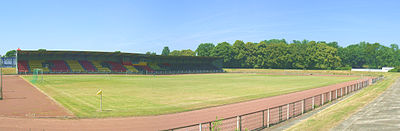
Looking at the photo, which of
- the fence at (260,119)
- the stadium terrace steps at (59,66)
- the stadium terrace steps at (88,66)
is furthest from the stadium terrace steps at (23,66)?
the fence at (260,119)

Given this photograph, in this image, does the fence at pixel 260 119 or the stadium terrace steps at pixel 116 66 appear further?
the stadium terrace steps at pixel 116 66

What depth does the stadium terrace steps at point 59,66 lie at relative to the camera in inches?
2854

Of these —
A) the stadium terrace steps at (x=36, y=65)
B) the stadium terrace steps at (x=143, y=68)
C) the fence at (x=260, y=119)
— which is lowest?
the fence at (x=260, y=119)

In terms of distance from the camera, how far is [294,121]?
47.6ft

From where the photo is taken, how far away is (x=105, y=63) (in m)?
85.6

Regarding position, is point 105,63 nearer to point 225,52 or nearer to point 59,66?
point 59,66

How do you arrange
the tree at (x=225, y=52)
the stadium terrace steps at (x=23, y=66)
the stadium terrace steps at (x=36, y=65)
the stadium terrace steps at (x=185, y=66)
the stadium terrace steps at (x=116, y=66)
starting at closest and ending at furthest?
1. the stadium terrace steps at (x=23, y=66)
2. the stadium terrace steps at (x=36, y=65)
3. the stadium terrace steps at (x=116, y=66)
4. the stadium terrace steps at (x=185, y=66)
5. the tree at (x=225, y=52)

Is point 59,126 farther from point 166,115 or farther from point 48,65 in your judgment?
point 48,65

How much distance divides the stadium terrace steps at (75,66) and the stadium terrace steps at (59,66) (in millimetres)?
1261

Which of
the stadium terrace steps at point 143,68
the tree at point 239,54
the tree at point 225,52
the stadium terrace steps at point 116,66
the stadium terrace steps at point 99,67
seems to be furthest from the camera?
the tree at point 225,52

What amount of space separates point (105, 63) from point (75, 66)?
10.5 meters

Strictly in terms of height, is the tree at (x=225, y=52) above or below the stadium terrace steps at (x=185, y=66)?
above

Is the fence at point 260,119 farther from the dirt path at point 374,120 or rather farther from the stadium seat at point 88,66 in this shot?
the stadium seat at point 88,66

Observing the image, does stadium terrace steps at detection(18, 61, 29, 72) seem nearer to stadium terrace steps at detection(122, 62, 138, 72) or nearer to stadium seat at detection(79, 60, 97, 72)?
stadium seat at detection(79, 60, 97, 72)
